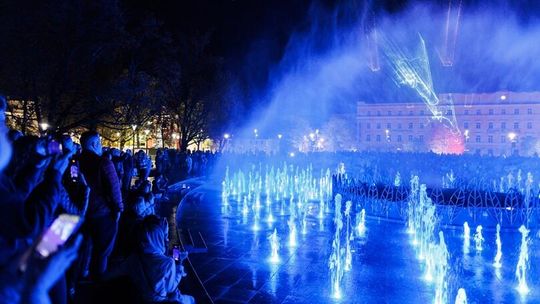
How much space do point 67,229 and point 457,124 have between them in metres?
87.0

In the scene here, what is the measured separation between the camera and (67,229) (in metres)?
1.80

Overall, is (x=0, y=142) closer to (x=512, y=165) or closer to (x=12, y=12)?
(x=12, y=12)

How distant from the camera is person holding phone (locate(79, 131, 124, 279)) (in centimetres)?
464

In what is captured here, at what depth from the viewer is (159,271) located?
3.24m

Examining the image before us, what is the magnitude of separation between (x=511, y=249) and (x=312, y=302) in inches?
231

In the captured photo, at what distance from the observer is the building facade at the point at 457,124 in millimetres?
76812

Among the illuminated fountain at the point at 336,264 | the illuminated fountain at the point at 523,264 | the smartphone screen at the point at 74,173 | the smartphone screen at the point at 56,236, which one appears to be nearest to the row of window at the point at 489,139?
the illuminated fountain at the point at 523,264

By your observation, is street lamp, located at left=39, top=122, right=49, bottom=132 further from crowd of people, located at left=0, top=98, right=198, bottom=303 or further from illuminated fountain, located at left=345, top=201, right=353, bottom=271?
crowd of people, located at left=0, top=98, right=198, bottom=303

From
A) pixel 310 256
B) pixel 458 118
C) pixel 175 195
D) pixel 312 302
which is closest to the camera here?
pixel 312 302

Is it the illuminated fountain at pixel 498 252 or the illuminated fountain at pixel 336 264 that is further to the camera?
the illuminated fountain at pixel 498 252

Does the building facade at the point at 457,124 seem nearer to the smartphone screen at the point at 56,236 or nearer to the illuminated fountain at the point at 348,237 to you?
the illuminated fountain at the point at 348,237

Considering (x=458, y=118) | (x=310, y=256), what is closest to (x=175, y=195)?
(x=310, y=256)

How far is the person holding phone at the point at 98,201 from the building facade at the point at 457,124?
75907 mm

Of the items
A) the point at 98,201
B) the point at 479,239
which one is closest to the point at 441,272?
the point at 479,239
